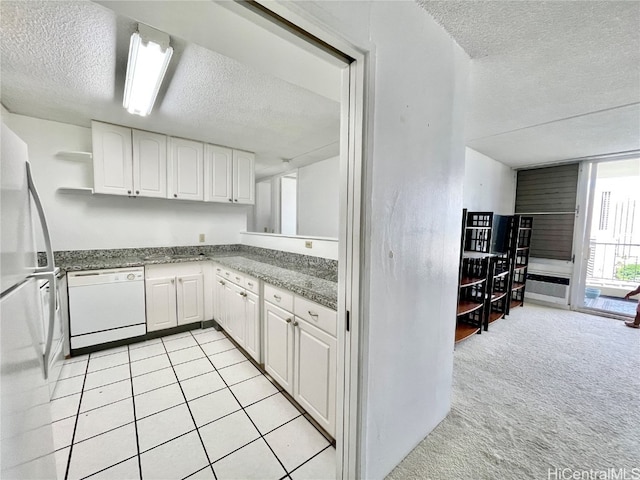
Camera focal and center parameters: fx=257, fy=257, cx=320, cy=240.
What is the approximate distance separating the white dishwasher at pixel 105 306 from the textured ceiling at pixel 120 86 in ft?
4.97

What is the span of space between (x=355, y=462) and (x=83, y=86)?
3.03m

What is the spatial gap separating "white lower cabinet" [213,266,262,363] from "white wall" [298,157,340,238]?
1.66m

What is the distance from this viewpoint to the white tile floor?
4.55ft

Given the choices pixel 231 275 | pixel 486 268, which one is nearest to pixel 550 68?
pixel 486 268

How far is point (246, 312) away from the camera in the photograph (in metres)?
2.34

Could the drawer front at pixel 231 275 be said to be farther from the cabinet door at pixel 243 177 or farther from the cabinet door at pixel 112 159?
the cabinet door at pixel 112 159

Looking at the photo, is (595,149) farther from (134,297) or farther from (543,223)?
(134,297)

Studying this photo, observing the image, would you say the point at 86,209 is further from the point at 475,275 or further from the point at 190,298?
the point at 475,275

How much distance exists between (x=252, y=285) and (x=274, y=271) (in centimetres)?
23

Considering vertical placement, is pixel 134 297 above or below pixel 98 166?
below

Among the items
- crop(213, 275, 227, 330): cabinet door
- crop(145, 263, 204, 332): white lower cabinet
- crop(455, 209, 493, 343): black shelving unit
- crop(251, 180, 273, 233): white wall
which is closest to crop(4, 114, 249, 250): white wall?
crop(145, 263, 204, 332): white lower cabinet

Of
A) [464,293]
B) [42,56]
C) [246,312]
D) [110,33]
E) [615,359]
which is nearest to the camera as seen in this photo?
[110,33]

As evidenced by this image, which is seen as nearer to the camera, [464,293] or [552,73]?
[552,73]

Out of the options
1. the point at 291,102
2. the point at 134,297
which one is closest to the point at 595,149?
the point at 291,102
